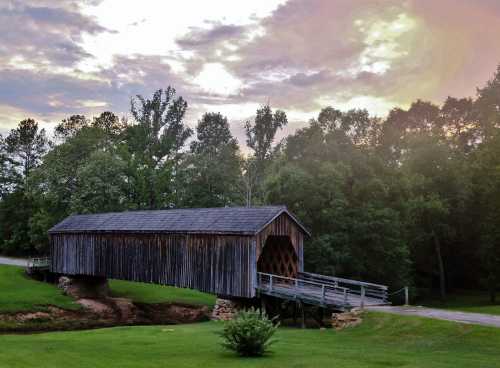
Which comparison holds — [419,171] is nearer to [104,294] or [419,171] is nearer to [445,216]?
[445,216]

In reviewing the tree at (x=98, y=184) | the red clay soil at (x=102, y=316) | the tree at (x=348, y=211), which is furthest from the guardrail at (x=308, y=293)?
the tree at (x=98, y=184)

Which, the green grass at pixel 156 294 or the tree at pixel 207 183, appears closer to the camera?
the green grass at pixel 156 294

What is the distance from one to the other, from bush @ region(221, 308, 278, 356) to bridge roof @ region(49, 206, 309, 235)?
441 inches

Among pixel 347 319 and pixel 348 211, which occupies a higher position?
pixel 348 211

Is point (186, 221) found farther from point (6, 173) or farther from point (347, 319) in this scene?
point (6, 173)

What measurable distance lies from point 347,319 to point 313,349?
510 centimetres

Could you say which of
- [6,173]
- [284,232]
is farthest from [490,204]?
[6,173]

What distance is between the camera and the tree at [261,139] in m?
64.4

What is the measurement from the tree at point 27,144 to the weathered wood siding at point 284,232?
49.9 meters

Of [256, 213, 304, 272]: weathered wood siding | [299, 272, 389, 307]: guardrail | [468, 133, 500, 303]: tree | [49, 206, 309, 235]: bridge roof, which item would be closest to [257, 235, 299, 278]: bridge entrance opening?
[256, 213, 304, 272]: weathered wood siding

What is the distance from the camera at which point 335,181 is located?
39812 mm

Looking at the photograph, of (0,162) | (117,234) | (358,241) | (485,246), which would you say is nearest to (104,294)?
(117,234)

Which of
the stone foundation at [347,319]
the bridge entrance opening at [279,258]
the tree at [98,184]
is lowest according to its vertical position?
the stone foundation at [347,319]

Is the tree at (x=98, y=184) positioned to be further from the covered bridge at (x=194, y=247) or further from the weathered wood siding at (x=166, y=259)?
the covered bridge at (x=194, y=247)
